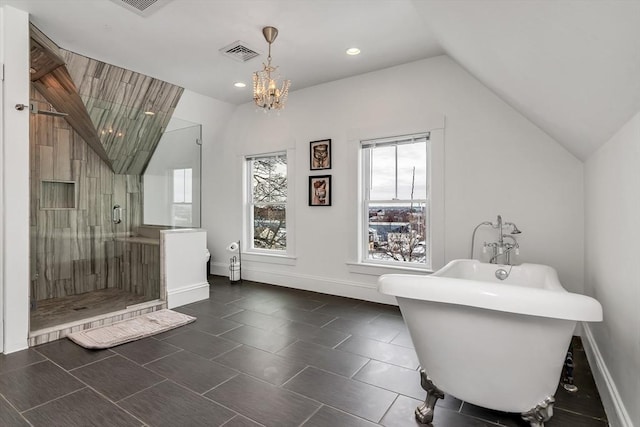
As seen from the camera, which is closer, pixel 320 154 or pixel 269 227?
pixel 320 154

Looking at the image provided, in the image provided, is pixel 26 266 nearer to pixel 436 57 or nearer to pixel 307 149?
pixel 307 149

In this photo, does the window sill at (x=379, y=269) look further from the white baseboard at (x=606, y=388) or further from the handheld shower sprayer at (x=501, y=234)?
the white baseboard at (x=606, y=388)

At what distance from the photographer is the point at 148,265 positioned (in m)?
3.75

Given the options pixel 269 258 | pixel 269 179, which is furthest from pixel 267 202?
pixel 269 258

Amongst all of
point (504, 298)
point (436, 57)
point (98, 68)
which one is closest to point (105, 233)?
point (98, 68)

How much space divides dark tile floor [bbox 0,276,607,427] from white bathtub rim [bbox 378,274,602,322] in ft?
2.31

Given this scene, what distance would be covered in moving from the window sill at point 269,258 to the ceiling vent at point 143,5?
10.1 ft

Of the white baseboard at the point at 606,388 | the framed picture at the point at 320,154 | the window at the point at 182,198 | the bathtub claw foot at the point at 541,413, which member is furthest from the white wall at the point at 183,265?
the white baseboard at the point at 606,388

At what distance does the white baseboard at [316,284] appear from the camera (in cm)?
397

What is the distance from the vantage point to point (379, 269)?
3.89 m

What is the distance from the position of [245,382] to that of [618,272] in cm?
216

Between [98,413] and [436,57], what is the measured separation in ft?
13.2

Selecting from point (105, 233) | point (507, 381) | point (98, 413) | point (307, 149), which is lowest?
point (98, 413)

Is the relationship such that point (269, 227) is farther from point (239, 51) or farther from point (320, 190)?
point (239, 51)
